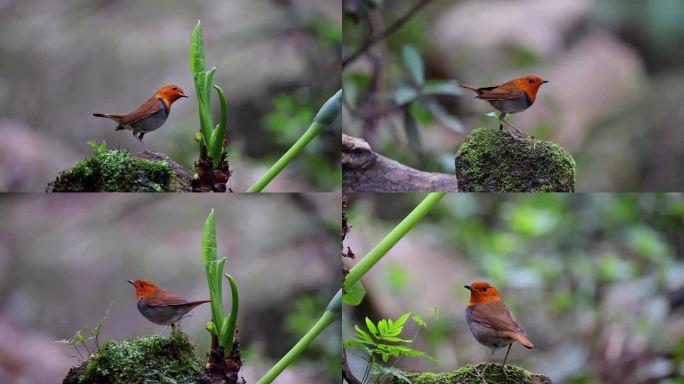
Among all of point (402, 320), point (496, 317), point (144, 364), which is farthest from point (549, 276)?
point (144, 364)

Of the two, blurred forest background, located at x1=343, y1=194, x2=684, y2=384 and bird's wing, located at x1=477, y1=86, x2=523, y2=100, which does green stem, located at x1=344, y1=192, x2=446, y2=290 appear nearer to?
blurred forest background, located at x1=343, y1=194, x2=684, y2=384

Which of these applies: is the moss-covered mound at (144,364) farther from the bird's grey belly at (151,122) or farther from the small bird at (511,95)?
the small bird at (511,95)

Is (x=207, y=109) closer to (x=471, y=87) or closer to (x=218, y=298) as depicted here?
(x=218, y=298)

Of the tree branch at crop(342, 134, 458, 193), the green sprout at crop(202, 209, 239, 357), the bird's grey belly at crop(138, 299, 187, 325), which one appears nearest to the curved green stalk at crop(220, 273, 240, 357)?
the green sprout at crop(202, 209, 239, 357)

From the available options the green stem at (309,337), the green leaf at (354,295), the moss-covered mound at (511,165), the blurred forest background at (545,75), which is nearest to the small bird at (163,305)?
the green stem at (309,337)

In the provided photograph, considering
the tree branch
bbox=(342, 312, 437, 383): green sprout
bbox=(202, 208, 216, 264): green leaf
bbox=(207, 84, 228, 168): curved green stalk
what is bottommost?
bbox=(342, 312, 437, 383): green sprout

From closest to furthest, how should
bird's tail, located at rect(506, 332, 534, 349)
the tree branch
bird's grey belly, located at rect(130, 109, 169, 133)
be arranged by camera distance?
bird's tail, located at rect(506, 332, 534, 349) → bird's grey belly, located at rect(130, 109, 169, 133) → the tree branch

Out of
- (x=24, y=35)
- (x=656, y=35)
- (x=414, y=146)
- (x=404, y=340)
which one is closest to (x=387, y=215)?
(x=414, y=146)
